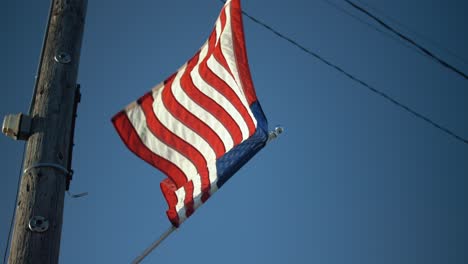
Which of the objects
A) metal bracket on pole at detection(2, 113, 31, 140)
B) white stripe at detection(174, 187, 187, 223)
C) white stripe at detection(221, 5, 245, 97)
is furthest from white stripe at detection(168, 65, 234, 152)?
metal bracket on pole at detection(2, 113, 31, 140)

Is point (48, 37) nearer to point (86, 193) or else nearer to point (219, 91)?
point (86, 193)

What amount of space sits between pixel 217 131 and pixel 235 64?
27.3 inches

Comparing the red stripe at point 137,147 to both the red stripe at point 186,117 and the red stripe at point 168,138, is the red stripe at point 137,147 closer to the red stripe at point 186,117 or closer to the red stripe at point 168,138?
the red stripe at point 168,138

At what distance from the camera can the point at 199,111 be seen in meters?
6.51

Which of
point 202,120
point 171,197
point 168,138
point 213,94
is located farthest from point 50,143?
point 213,94

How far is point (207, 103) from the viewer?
650 centimetres

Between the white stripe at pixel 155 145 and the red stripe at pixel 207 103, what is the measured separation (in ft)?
1.73

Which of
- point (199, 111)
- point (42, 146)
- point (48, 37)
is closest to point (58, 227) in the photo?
point (42, 146)

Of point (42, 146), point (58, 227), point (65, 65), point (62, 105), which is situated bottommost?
point (58, 227)

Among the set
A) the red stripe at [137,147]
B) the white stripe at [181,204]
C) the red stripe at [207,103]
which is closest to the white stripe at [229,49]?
the red stripe at [207,103]

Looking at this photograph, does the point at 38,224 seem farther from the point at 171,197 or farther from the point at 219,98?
the point at 219,98

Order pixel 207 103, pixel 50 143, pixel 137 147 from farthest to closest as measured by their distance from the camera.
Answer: pixel 207 103 < pixel 137 147 < pixel 50 143

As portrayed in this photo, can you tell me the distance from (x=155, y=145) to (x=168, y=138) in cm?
15

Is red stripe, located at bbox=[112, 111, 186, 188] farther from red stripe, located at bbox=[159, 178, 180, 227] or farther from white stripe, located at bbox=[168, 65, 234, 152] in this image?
white stripe, located at bbox=[168, 65, 234, 152]
